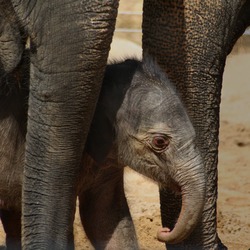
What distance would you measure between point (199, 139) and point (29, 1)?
45.0 inches

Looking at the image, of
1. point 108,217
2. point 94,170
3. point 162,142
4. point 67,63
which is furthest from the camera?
point 108,217

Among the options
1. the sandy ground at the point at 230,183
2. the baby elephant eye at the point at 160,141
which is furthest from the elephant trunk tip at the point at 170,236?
the sandy ground at the point at 230,183

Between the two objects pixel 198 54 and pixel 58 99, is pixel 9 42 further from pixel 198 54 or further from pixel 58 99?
pixel 198 54

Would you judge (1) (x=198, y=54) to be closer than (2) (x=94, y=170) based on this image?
No

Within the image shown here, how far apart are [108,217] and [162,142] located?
0.72 meters

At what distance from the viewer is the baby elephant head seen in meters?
5.63

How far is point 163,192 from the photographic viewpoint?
6273 millimetres

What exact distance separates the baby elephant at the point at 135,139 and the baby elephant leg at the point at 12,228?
0.27 meters

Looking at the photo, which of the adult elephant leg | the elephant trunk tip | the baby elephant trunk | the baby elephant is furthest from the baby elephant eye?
the adult elephant leg

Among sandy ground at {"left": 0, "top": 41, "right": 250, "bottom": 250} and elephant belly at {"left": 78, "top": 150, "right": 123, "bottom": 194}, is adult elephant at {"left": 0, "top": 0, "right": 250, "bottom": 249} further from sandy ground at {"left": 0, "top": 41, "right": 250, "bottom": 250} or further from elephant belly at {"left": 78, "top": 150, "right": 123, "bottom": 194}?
sandy ground at {"left": 0, "top": 41, "right": 250, "bottom": 250}

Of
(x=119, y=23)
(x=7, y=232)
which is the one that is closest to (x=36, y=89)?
(x=7, y=232)

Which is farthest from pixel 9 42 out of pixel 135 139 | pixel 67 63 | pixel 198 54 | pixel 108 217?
pixel 108 217

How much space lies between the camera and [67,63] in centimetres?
535

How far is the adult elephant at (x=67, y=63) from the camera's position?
17.5ft
